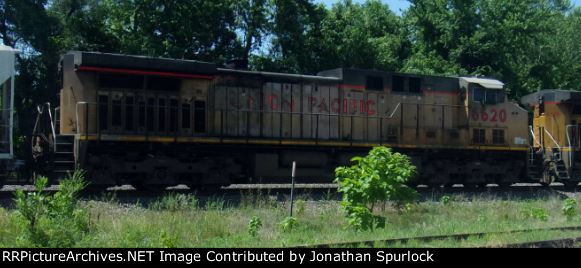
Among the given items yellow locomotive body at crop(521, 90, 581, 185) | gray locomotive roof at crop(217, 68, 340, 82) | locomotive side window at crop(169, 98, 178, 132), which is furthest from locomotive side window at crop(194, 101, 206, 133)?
yellow locomotive body at crop(521, 90, 581, 185)

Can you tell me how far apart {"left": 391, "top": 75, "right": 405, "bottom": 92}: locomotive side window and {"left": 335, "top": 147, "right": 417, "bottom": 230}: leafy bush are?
7085mm

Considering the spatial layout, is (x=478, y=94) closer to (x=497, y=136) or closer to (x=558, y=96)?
(x=497, y=136)

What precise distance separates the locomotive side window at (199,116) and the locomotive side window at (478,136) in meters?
8.56

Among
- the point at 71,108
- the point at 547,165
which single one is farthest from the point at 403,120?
the point at 71,108

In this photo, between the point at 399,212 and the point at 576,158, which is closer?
the point at 399,212

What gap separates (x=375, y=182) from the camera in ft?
34.5

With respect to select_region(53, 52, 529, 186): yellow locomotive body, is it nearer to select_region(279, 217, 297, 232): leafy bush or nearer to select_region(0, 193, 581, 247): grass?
select_region(0, 193, 581, 247): grass

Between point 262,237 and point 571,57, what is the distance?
35.6 metres

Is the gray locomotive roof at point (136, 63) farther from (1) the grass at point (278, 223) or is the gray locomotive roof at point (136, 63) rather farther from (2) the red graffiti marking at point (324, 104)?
(1) the grass at point (278, 223)

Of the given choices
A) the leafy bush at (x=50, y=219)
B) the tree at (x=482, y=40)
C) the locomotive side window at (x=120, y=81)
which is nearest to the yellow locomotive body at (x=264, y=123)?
the locomotive side window at (x=120, y=81)

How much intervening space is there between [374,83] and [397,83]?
775 millimetres

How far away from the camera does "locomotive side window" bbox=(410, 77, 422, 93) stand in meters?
18.2

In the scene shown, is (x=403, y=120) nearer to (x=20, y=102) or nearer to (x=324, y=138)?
(x=324, y=138)

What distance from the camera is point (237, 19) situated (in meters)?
26.3
